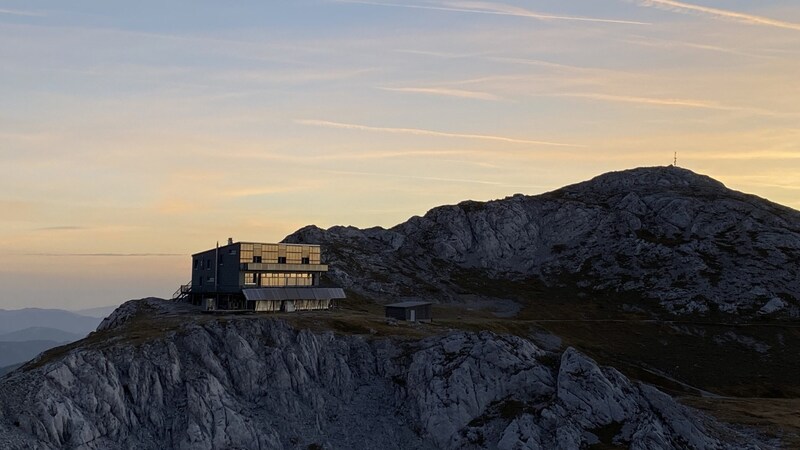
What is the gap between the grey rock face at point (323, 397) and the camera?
85.2 meters

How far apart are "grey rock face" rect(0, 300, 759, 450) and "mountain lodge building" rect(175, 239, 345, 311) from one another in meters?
20.0

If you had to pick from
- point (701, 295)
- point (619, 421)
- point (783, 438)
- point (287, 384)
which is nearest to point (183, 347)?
point (287, 384)

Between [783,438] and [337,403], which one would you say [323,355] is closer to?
[337,403]

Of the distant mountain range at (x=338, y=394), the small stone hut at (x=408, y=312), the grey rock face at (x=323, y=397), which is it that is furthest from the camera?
the small stone hut at (x=408, y=312)

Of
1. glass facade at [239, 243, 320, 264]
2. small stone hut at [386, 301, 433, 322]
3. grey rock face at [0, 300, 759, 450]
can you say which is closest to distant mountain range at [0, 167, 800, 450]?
grey rock face at [0, 300, 759, 450]

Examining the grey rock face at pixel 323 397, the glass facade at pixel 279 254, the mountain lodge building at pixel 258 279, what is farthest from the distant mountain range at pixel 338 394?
the glass facade at pixel 279 254

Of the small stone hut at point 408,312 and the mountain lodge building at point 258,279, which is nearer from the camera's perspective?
the mountain lodge building at point 258,279

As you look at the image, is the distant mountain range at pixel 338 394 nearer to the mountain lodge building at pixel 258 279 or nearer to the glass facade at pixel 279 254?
the mountain lodge building at pixel 258 279

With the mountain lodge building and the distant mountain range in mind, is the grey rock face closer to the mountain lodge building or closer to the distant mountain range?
the distant mountain range

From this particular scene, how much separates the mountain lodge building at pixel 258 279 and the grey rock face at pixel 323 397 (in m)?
20.0

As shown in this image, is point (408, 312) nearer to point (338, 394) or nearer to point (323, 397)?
point (338, 394)

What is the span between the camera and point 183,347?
319 ft

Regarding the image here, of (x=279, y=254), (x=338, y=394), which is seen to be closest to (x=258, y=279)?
(x=279, y=254)

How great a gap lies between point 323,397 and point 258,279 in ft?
120
